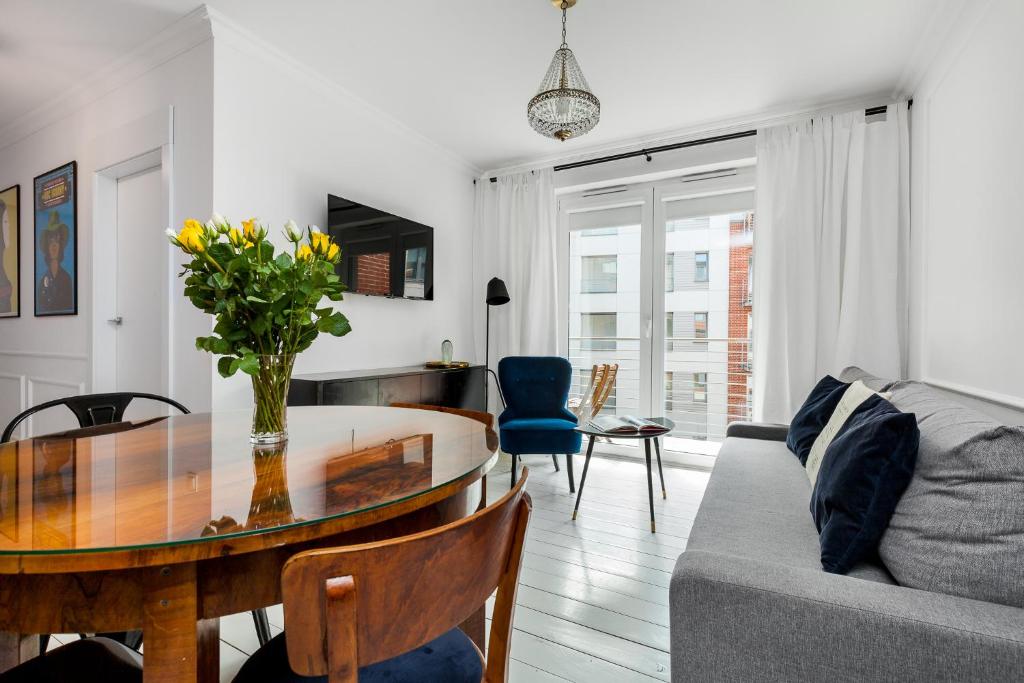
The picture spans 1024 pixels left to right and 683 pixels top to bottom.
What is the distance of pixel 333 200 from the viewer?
3141mm

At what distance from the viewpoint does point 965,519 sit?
104cm

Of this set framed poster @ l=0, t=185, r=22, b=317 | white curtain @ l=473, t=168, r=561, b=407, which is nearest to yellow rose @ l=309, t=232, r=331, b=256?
white curtain @ l=473, t=168, r=561, b=407

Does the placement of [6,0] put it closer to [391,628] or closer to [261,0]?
[261,0]

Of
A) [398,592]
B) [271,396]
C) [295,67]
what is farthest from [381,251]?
[398,592]

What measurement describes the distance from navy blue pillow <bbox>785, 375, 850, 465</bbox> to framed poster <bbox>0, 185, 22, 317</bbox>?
5.27m

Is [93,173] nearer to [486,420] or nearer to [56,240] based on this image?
[56,240]

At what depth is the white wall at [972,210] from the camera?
182 cm

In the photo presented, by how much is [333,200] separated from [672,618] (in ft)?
9.62

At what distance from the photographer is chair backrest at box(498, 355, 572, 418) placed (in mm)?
3596

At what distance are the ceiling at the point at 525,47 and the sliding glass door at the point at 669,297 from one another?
29.6 inches

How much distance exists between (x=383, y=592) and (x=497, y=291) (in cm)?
371

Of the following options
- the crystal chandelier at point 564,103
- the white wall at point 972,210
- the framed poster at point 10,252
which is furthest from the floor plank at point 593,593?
the framed poster at point 10,252

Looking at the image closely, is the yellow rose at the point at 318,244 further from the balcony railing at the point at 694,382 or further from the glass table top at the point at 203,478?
the balcony railing at the point at 694,382

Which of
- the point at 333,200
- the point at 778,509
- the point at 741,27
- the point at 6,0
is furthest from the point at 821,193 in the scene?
the point at 6,0
